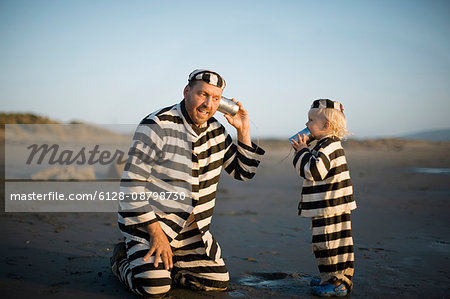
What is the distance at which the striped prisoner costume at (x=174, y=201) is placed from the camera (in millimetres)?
3258

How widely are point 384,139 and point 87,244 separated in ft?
101

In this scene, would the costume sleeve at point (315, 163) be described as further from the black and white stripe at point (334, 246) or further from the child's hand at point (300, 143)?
the black and white stripe at point (334, 246)

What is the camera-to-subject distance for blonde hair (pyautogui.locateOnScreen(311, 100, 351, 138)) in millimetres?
3348

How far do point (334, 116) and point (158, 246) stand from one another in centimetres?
174

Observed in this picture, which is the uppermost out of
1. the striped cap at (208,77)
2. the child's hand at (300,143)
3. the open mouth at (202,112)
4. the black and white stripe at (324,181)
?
the striped cap at (208,77)

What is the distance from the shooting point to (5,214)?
19.0 feet

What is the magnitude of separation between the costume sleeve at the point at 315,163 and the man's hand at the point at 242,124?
632 millimetres

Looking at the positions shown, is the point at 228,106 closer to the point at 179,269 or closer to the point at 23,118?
the point at 179,269

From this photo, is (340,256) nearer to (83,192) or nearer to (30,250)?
(30,250)

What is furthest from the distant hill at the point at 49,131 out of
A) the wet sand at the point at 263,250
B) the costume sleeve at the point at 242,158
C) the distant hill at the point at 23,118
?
the costume sleeve at the point at 242,158

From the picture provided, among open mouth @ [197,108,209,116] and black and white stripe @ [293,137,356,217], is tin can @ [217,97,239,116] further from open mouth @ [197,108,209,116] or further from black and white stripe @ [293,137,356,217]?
black and white stripe @ [293,137,356,217]

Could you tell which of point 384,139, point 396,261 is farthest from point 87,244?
point 384,139

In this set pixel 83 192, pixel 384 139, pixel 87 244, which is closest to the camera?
pixel 87 244

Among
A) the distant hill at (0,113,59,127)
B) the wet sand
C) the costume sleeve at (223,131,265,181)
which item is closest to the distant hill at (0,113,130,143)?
the distant hill at (0,113,59,127)
